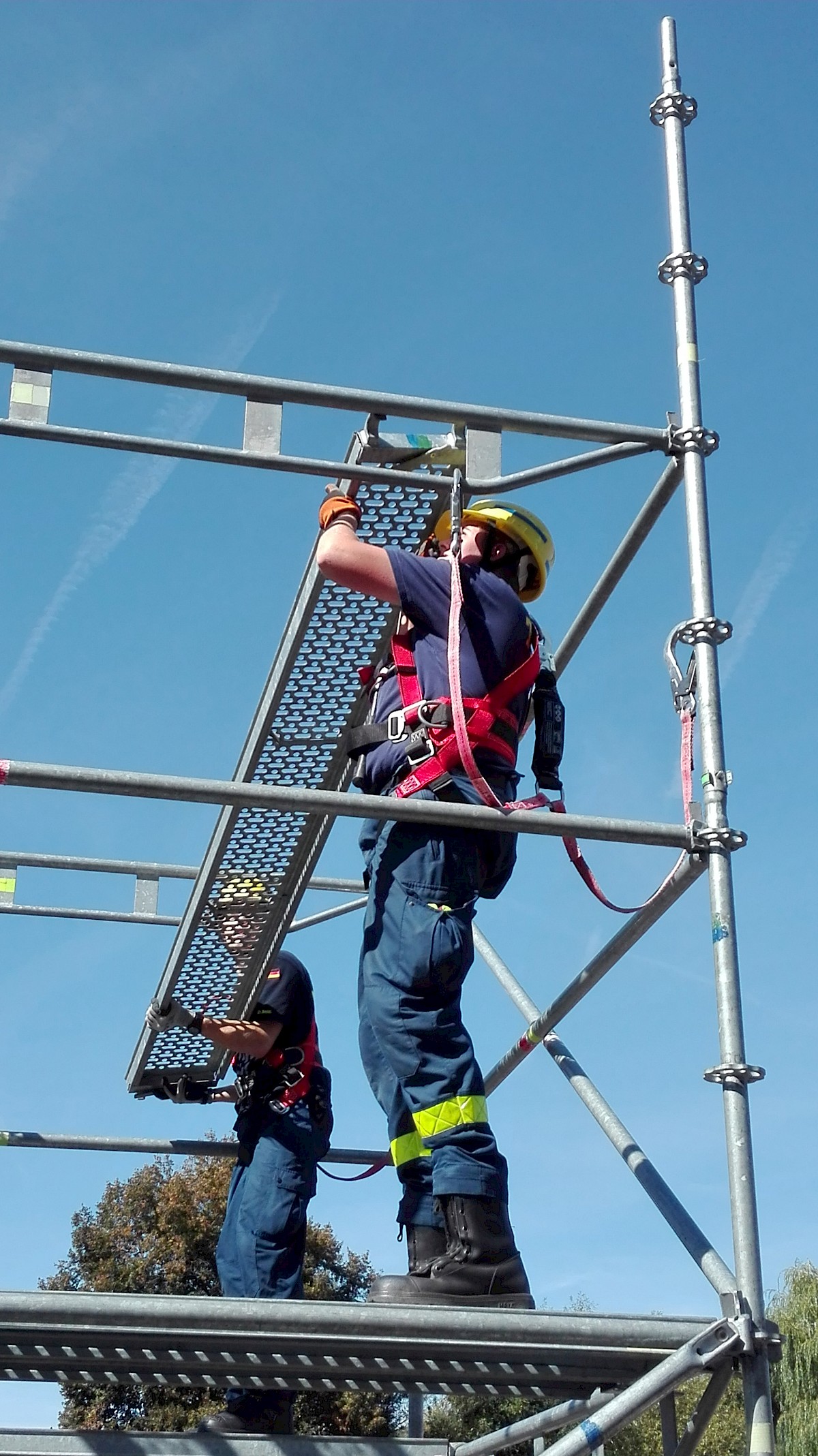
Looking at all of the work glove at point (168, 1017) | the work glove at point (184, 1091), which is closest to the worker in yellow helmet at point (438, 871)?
the work glove at point (168, 1017)

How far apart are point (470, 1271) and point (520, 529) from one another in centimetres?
221

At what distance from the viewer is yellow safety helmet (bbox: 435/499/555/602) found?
15.9ft

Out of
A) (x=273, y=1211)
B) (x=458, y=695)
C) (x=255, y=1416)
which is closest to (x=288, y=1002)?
(x=273, y=1211)

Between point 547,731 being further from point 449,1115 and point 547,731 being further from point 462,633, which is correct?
point 449,1115

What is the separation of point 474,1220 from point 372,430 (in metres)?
2.14

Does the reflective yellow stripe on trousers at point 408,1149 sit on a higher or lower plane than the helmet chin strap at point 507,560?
lower

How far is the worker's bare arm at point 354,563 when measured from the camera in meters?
4.36

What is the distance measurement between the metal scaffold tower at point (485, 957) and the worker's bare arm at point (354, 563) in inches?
6.9

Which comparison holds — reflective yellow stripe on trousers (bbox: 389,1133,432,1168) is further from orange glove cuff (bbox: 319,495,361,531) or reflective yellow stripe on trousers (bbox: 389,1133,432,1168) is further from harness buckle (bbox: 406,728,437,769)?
orange glove cuff (bbox: 319,495,361,531)

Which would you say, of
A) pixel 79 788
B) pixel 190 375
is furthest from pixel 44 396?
pixel 79 788

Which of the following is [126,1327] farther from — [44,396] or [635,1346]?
[44,396]

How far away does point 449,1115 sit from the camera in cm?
399

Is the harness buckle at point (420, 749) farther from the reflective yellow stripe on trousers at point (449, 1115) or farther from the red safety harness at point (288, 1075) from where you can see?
the red safety harness at point (288, 1075)

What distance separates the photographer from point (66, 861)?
6801 mm
